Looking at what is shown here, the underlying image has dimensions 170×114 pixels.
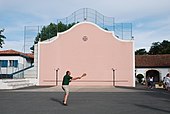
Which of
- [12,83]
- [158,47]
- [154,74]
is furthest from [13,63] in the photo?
[158,47]

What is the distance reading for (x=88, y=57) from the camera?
41.2 metres

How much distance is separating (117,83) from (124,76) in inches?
50.9

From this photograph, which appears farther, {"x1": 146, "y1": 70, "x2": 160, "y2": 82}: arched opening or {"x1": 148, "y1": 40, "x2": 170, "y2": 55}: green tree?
{"x1": 148, "y1": 40, "x2": 170, "y2": 55}: green tree

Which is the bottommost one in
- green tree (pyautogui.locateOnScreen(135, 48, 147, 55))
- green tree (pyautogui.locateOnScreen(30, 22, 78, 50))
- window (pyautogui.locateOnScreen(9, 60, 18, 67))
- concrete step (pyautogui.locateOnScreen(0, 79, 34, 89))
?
concrete step (pyautogui.locateOnScreen(0, 79, 34, 89))

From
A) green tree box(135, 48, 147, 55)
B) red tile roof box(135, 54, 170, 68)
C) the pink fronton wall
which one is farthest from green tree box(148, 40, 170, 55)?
the pink fronton wall

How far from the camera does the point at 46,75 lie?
1629 inches

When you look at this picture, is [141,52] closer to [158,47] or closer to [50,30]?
[158,47]

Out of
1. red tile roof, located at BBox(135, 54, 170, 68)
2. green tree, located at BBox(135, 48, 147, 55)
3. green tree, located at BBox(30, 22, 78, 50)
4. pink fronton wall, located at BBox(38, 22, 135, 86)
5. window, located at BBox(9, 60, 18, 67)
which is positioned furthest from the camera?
green tree, located at BBox(135, 48, 147, 55)

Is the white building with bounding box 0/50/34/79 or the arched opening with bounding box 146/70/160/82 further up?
the white building with bounding box 0/50/34/79

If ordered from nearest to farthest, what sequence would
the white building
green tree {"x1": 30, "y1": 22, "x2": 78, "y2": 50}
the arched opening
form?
the white building, green tree {"x1": 30, "y1": 22, "x2": 78, "y2": 50}, the arched opening

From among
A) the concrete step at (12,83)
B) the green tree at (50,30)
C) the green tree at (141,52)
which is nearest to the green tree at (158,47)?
the green tree at (141,52)

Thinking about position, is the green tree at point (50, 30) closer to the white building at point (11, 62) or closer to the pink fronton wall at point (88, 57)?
the white building at point (11, 62)

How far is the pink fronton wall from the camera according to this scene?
40.7 meters

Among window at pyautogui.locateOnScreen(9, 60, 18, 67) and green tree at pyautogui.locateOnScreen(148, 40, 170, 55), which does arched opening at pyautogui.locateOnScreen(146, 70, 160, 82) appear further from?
green tree at pyautogui.locateOnScreen(148, 40, 170, 55)
